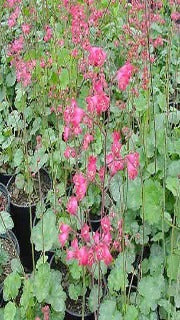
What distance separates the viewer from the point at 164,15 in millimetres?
3322

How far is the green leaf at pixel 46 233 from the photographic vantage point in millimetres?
1841

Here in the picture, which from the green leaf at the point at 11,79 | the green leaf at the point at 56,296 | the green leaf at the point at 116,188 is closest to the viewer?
the green leaf at the point at 56,296

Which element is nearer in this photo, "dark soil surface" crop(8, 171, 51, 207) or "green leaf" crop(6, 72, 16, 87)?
"dark soil surface" crop(8, 171, 51, 207)

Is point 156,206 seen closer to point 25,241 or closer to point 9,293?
point 9,293

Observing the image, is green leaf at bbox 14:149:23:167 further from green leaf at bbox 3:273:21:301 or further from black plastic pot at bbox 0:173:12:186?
green leaf at bbox 3:273:21:301

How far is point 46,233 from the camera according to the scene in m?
1.87

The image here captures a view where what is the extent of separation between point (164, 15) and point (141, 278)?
6.65 feet

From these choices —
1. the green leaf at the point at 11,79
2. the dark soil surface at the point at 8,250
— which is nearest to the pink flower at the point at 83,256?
the dark soil surface at the point at 8,250

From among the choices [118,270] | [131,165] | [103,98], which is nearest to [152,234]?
[118,270]

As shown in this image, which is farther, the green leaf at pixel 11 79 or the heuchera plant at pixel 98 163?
the green leaf at pixel 11 79

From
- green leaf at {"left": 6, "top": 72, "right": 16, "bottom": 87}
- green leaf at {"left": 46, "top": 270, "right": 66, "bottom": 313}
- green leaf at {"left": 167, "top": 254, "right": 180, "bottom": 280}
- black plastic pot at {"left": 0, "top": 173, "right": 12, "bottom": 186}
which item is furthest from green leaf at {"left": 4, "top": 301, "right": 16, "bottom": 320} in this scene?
green leaf at {"left": 6, "top": 72, "right": 16, "bottom": 87}

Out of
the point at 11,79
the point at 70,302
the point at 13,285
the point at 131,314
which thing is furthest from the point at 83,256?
the point at 11,79

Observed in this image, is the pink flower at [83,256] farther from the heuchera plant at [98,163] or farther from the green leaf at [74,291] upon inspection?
the green leaf at [74,291]

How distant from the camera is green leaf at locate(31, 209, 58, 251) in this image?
1841 millimetres
